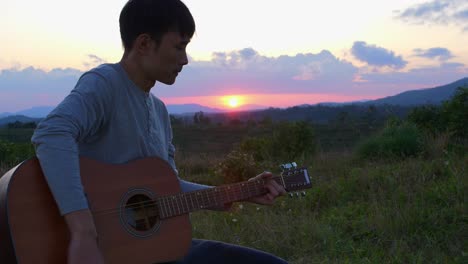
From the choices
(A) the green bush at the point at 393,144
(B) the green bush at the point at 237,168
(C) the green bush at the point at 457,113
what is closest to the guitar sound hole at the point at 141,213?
(B) the green bush at the point at 237,168

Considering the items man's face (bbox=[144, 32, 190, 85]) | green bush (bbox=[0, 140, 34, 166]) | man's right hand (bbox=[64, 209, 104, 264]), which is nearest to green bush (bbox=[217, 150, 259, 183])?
green bush (bbox=[0, 140, 34, 166])

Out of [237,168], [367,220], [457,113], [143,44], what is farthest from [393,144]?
[143,44]

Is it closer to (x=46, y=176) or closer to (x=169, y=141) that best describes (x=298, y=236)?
(x=169, y=141)

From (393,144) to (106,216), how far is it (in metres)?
8.17

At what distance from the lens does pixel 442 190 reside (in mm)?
5199

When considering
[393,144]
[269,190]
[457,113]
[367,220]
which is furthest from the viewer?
[457,113]

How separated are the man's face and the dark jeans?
844 millimetres

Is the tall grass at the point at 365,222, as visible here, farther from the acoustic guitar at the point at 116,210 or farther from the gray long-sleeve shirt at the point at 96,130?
the gray long-sleeve shirt at the point at 96,130

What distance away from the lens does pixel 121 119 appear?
207 centimetres

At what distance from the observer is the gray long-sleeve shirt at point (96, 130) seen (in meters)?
1.74

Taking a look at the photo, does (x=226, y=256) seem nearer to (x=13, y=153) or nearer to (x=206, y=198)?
(x=206, y=198)

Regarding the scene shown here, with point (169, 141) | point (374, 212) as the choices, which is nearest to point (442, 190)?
point (374, 212)

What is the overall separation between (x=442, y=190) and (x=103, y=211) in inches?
169

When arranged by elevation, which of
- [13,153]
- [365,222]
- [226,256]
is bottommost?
[365,222]
